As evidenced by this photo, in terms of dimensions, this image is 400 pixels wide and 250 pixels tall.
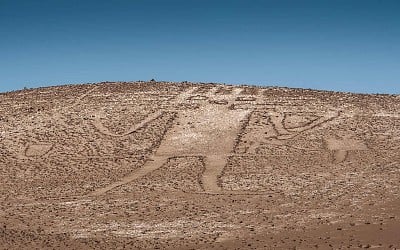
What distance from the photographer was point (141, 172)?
97.0 feet

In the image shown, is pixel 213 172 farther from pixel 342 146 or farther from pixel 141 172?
pixel 342 146

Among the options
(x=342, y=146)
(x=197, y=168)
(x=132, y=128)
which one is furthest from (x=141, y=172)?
(x=342, y=146)

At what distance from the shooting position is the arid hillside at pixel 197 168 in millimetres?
18719

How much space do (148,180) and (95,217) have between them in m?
6.40

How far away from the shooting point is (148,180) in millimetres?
27922

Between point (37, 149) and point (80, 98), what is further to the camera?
point (80, 98)

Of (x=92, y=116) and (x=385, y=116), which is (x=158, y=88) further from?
(x=385, y=116)

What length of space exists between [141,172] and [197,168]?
2.88m

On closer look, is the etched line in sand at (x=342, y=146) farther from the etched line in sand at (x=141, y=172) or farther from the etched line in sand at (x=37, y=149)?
the etched line in sand at (x=37, y=149)

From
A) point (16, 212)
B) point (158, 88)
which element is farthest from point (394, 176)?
point (158, 88)

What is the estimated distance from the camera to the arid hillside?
18719 millimetres

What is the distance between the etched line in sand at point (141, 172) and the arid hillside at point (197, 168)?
0.21 ft

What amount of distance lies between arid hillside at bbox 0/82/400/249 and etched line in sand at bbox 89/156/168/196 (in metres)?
0.06

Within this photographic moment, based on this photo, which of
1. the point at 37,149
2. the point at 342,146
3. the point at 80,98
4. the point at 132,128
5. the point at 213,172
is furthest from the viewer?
the point at 80,98
